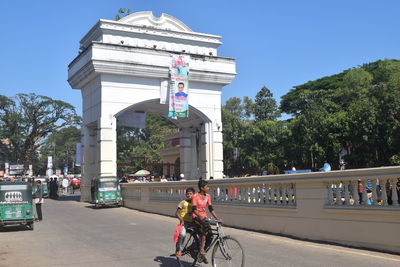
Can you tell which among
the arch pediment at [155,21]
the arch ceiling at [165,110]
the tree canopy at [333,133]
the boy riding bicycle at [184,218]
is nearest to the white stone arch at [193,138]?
the arch ceiling at [165,110]

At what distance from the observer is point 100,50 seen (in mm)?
29625

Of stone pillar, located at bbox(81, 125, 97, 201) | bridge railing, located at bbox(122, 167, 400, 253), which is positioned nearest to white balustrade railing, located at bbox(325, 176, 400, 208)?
bridge railing, located at bbox(122, 167, 400, 253)

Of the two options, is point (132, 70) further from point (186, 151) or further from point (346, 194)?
point (346, 194)

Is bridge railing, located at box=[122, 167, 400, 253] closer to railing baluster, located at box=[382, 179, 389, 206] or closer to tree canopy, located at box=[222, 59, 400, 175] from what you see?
railing baluster, located at box=[382, 179, 389, 206]

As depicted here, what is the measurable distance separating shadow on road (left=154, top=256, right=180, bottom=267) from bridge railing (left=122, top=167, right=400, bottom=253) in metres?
4.27

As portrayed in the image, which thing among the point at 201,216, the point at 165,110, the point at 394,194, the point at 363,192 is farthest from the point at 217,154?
the point at 201,216

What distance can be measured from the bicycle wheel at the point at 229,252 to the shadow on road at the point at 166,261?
1.37m

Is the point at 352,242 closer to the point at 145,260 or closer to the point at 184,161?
the point at 145,260

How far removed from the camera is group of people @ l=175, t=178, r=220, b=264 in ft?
26.7

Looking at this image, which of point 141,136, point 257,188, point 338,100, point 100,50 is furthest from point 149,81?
point 141,136

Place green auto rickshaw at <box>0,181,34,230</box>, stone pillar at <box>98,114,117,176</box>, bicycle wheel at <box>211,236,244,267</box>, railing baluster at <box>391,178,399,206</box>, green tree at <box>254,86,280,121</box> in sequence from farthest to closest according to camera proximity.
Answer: green tree at <box>254,86,280,121</box> → stone pillar at <box>98,114,117,176</box> → green auto rickshaw at <box>0,181,34,230</box> → railing baluster at <box>391,178,399,206</box> → bicycle wheel at <box>211,236,244,267</box>

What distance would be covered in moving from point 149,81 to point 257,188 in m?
19.2

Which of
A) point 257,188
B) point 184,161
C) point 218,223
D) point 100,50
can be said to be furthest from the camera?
point 184,161

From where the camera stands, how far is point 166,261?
30.5 feet
